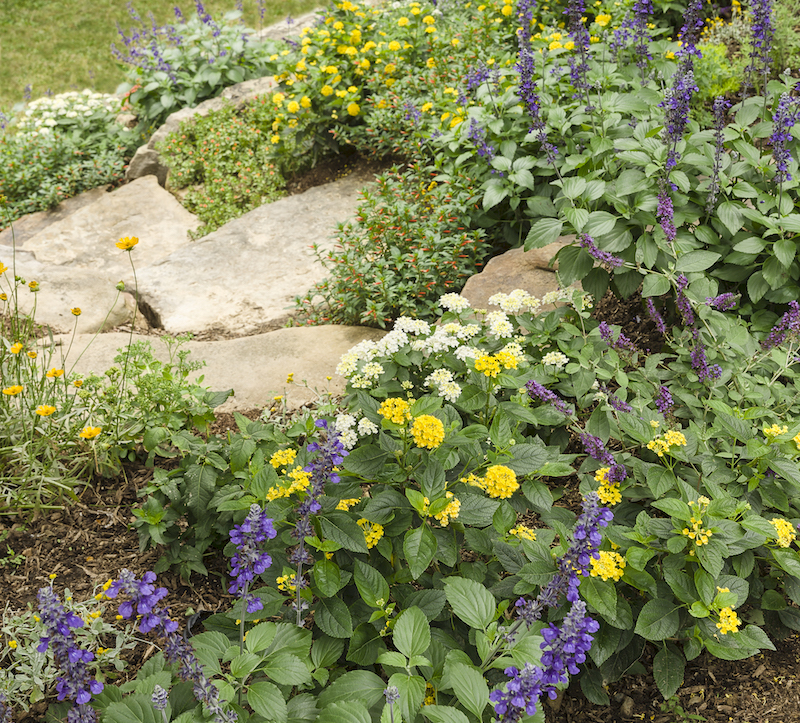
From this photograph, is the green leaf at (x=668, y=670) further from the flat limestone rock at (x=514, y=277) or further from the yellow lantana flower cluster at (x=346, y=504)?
the flat limestone rock at (x=514, y=277)

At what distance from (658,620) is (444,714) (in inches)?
30.5

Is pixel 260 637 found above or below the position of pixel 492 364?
below

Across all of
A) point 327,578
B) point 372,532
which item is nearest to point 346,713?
point 327,578

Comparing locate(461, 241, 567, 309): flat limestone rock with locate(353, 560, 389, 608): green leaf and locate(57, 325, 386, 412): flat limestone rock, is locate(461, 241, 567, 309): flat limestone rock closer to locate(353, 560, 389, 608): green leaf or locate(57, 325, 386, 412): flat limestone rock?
locate(57, 325, 386, 412): flat limestone rock

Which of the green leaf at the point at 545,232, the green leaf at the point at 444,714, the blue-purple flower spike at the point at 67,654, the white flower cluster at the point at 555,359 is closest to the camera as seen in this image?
the blue-purple flower spike at the point at 67,654

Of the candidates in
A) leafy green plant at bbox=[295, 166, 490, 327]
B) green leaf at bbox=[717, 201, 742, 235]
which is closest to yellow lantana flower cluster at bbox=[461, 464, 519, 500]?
green leaf at bbox=[717, 201, 742, 235]

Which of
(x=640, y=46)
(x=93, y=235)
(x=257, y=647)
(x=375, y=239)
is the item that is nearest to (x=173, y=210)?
(x=93, y=235)

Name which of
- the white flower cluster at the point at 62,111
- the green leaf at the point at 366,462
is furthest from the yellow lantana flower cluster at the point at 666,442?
the white flower cluster at the point at 62,111

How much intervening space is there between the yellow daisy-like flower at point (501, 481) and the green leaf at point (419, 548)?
232mm

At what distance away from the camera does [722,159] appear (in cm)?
308

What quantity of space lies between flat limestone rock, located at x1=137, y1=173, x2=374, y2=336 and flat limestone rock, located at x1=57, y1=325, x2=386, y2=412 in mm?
658

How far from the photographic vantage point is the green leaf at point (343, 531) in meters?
1.85

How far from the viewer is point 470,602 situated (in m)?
1.75

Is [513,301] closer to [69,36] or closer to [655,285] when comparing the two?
[655,285]
